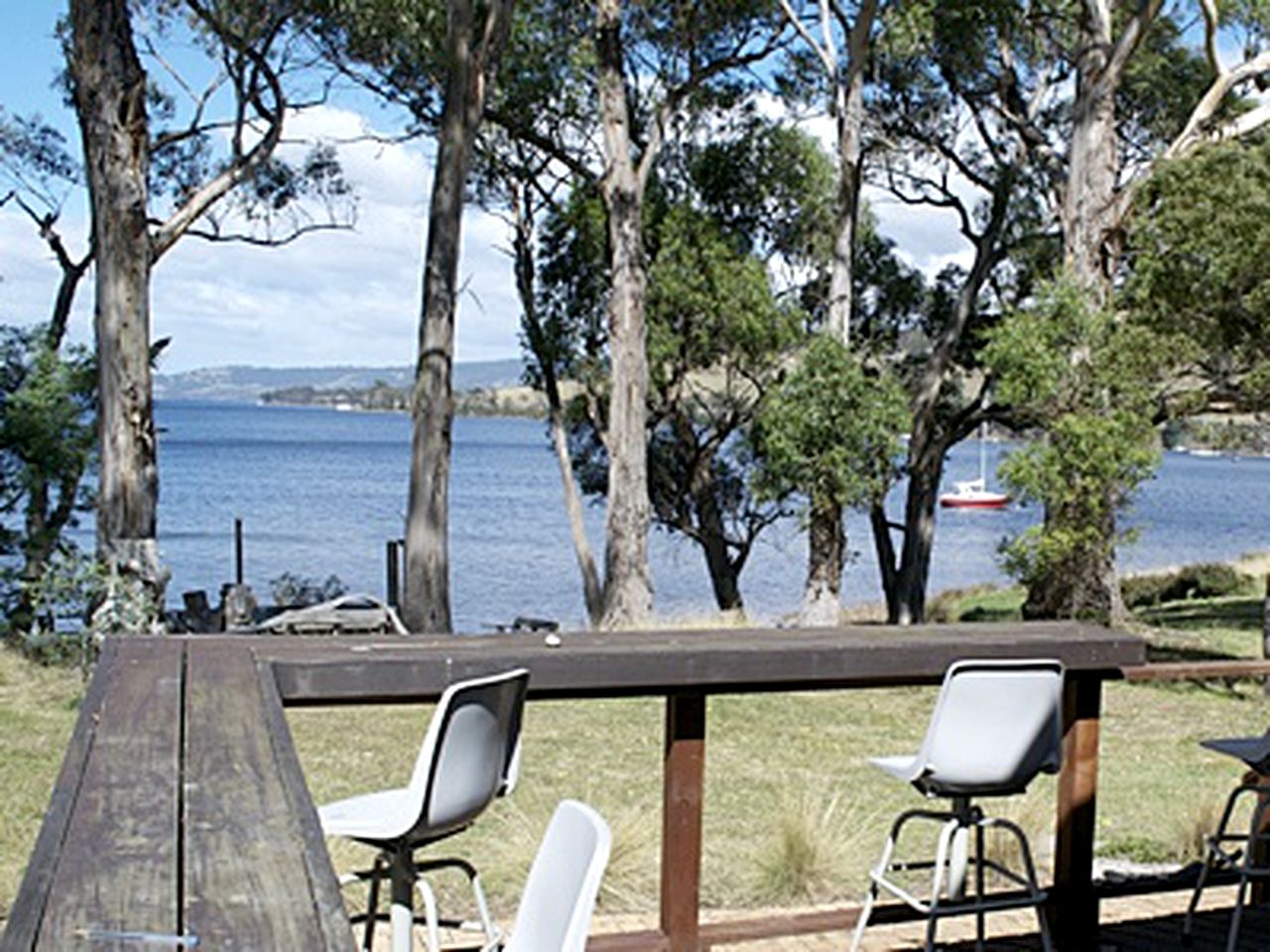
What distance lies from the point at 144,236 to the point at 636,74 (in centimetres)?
1049

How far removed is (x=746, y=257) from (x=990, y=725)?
56.3 ft

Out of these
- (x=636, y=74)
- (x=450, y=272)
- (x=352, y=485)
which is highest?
(x=636, y=74)

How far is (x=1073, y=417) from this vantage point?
1238 cm

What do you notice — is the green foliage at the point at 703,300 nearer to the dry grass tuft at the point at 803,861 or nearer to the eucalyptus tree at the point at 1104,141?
the eucalyptus tree at the point at 1104,141

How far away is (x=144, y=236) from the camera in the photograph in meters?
10.8

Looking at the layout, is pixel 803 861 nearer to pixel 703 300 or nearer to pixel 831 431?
pixel 831 431

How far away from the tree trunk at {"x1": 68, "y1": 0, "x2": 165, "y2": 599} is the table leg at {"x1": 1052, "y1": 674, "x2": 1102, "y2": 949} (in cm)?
810

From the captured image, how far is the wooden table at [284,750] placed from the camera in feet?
5.09

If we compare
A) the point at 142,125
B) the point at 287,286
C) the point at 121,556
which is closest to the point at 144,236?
the point at 142,125

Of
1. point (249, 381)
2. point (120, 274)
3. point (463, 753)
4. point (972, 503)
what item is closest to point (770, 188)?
point (120, 274)

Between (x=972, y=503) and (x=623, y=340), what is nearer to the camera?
(x=623, y=340)

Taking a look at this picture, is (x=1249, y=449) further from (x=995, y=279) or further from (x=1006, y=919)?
(x=1006, y=919)

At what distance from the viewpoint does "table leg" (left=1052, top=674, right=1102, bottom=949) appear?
154 inches

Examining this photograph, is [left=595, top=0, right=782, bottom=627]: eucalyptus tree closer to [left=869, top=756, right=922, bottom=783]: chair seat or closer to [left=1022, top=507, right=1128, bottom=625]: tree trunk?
[left=1022, top=507, right=1128, bottom=625]: tree trunk
